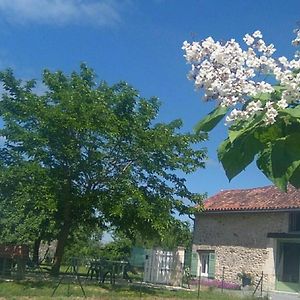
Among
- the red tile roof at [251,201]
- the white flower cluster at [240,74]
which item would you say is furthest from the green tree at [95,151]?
the white flower cluster at [240,74]

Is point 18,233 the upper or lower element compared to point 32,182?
lower

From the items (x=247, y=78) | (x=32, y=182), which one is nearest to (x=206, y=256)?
(x=32, y=182)

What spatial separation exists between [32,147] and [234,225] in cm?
1374

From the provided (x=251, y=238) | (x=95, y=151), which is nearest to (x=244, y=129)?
(x=95, y=151)

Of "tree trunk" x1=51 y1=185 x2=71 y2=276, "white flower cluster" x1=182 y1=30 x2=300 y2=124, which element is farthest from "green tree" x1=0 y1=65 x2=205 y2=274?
"white flower cluster" x1=182 y1=30 x2=300 y2=124

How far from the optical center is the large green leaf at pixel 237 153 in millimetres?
2064

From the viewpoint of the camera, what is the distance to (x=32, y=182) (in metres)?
23.9

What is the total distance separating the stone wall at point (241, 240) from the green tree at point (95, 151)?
636cm

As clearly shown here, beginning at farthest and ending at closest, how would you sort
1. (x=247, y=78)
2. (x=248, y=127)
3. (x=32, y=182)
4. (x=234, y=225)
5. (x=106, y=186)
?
(x=234, y=225) → (x=106, y=186) → (x=32, y=182) → (x=247, y=78) → (x=248, y=127)

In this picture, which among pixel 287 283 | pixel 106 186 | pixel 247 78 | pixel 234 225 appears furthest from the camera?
pixel 234 225

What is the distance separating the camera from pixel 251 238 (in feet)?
106

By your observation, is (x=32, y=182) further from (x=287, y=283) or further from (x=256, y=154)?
(x=256, y=154)

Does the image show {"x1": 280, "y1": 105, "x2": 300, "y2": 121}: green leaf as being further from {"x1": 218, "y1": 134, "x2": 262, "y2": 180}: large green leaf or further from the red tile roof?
the red tile roof

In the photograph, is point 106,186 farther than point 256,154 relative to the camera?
Yes
